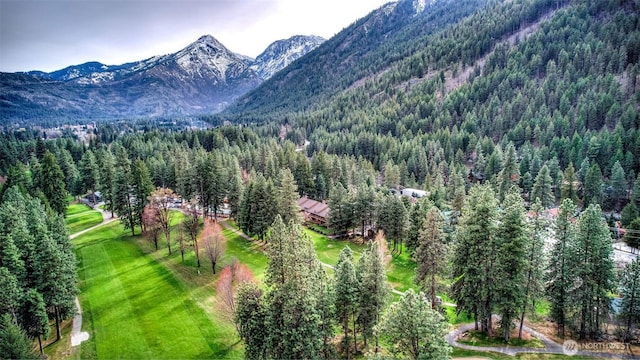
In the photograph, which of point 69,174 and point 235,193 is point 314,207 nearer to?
point 235,193

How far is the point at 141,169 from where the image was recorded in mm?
61344

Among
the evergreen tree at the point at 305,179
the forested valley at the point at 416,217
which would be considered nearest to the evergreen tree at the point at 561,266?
the forested valley at the point at 416,217

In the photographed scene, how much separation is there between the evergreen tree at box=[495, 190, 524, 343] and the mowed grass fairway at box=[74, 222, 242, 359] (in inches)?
950

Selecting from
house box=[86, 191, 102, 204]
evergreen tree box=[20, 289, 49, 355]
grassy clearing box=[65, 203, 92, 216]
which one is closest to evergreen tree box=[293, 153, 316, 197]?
grassy clearing box=[65, 203, 92, 216]

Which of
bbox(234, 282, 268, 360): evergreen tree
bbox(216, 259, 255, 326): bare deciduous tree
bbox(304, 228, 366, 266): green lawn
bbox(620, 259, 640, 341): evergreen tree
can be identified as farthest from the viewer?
bbox(304, 228, 366, 266): green lawn

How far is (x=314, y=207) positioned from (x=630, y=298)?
180ft

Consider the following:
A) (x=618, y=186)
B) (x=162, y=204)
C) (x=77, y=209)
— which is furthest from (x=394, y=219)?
(x=77, y=209)

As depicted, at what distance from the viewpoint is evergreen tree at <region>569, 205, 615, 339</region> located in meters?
30.3

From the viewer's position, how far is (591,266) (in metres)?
30.6

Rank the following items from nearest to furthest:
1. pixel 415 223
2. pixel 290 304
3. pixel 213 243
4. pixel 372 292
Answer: pixel 290 304
pixel 372 292
pixel 213 243
pixel 415 223

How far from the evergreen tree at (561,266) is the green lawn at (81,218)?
7159 centimetres

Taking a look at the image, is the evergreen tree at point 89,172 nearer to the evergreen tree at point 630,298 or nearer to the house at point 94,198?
the house at point 94,198

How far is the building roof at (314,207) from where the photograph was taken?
244 ft

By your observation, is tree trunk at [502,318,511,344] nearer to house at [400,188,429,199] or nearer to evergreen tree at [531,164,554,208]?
evergreen tree at [531,164,554,208]
